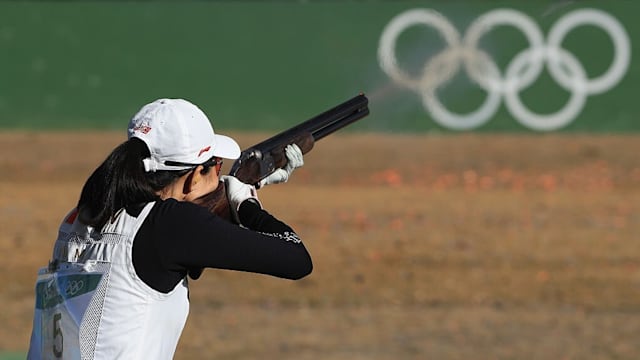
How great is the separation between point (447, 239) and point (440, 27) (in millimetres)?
7246

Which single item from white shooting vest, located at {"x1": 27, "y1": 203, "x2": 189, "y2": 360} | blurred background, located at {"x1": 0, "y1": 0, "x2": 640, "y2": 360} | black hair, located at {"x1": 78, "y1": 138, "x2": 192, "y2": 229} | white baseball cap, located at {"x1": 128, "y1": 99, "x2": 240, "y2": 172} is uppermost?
blurred background, located at {"x1": 0, "y1": 0, "x2": 640, "y2": 360}

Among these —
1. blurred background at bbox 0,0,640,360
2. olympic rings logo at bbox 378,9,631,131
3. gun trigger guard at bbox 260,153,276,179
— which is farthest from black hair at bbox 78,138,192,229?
olympic rings logo at bbox 378,9,631,131

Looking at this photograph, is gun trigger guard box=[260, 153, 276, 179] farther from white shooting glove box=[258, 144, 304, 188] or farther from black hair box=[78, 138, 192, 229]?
black hair box=[78, 138, 192, 229]

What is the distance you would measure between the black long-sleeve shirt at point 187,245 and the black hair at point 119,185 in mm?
44

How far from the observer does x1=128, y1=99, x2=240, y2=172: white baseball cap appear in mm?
3574

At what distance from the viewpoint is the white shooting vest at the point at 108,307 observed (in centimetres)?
347

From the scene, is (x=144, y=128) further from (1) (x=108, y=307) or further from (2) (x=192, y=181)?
(1) (x=108, y=307)

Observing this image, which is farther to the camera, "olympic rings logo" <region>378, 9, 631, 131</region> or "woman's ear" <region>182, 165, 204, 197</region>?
"olympic rings logo" <region>378, 9, 631, 131</region>

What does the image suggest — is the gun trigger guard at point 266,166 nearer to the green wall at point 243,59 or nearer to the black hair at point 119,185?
the black hair at point 119,185

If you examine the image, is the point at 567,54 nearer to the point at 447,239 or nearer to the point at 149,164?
the point at 447,239

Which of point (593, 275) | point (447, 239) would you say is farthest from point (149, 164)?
point (447, 239)

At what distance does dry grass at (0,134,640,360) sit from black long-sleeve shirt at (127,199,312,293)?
5358 mm

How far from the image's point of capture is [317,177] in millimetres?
17297

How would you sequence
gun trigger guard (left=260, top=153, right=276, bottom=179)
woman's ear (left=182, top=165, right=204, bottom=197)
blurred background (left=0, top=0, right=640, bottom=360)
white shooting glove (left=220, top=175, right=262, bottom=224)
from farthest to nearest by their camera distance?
blurred background (left=0, top=0, right=640, bottom=360) → gun trigger guard (left=260, top=153, right=276, bottom=179) → white shooting glove (left=220, top=175, right=262, bottom=224) → woman's ear (left=182, top=165, right=204, bottom=197)
